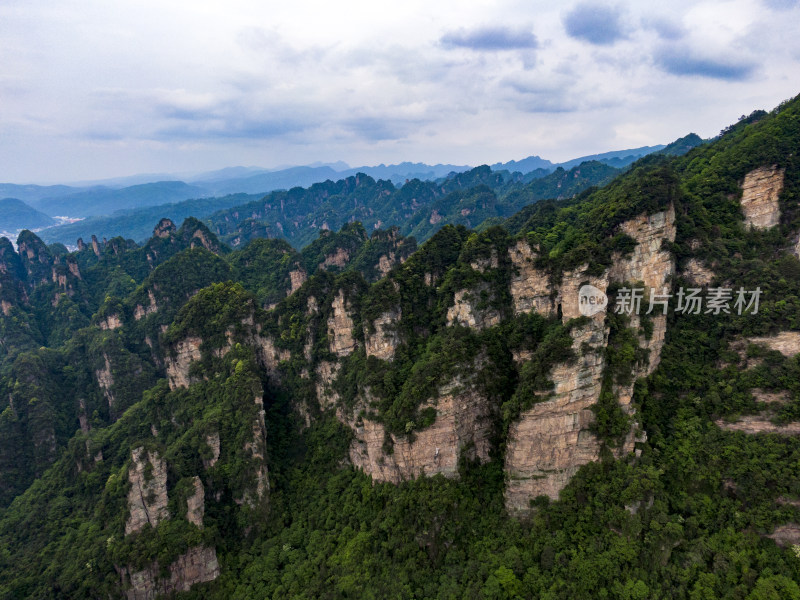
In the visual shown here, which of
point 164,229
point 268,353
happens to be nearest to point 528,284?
point 268,353

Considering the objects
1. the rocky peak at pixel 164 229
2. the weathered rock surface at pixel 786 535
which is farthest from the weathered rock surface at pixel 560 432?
the rocky peak at pixel 164 229

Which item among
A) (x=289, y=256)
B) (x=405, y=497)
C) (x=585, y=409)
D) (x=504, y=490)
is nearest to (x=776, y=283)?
(x=585, y=409)

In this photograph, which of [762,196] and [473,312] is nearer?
[473,312]

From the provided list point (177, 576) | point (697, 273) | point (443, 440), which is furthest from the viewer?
point (697, 273)

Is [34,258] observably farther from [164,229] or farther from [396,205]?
[396,205]

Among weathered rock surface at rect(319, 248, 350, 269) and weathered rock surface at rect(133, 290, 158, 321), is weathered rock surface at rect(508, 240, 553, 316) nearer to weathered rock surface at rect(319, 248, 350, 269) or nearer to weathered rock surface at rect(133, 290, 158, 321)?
weathered rock surface at rect(319, 248, 350, 269)

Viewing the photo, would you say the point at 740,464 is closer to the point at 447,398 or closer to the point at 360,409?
the point at 447,398

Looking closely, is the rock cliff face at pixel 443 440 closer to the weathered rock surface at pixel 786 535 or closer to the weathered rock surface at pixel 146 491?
the weathered rock surface at pixel 146 491
